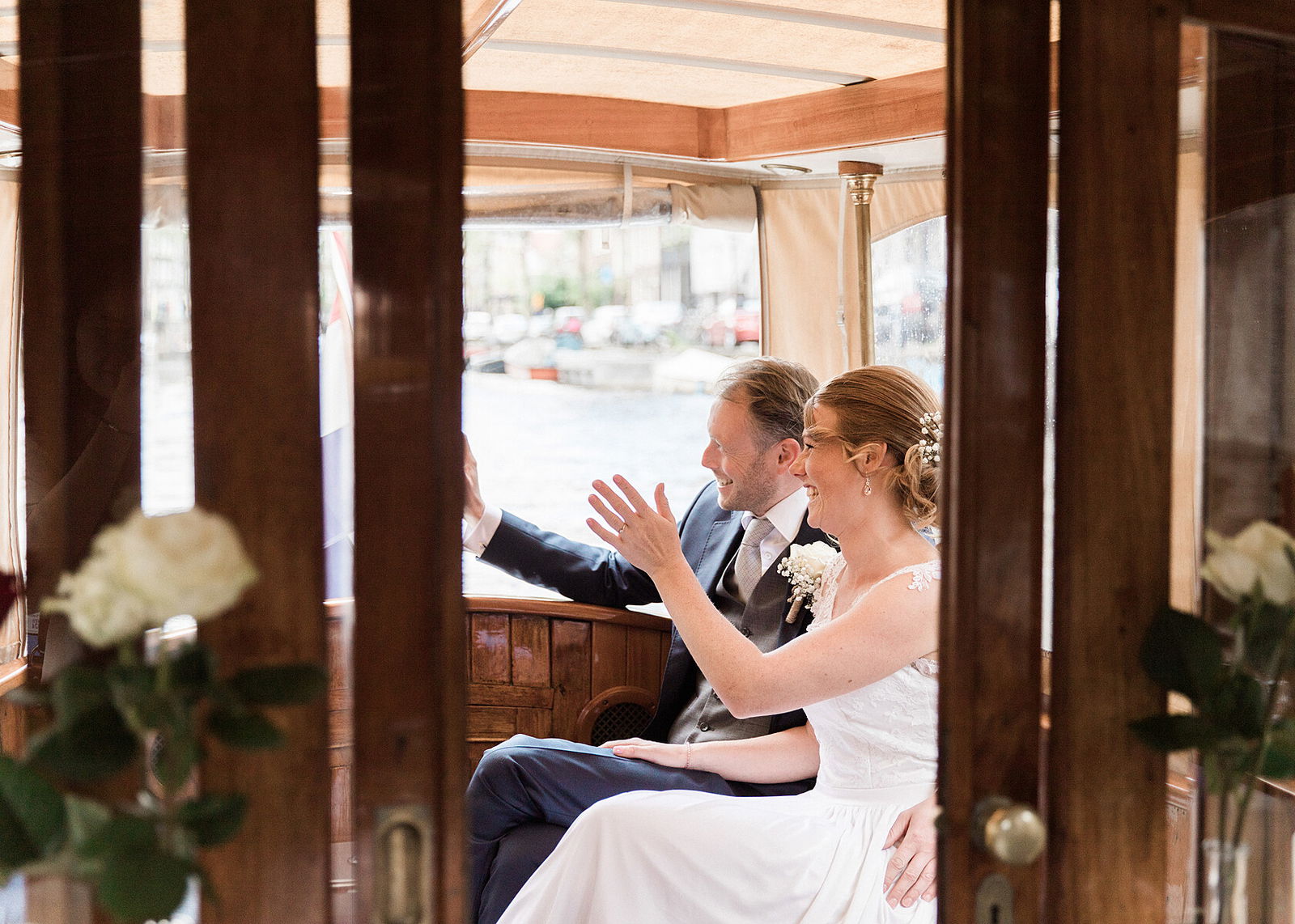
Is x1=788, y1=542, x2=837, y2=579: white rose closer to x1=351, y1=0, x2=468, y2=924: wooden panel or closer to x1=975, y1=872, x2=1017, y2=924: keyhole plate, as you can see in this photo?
x1=975, y1=872, x2=1017, y2=924: keyhole plate

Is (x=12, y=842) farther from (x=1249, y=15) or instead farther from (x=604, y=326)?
(x=604, y=326)

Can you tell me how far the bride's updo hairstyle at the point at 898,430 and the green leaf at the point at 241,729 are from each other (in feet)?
4.53

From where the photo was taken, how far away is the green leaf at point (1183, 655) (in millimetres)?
1136

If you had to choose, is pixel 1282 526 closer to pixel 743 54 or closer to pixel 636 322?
pixel 743 54

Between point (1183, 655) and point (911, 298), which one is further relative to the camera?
point (911, 298)

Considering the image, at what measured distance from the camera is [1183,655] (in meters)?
1.14

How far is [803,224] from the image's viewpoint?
3.06 m

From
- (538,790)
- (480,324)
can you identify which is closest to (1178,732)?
(538,790)

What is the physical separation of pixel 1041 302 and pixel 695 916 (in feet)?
4.12

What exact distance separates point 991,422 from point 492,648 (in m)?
1.85

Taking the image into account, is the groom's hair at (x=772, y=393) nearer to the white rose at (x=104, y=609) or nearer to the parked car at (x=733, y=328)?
the parked car at (x=733, y=328)

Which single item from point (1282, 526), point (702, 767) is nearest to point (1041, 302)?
point (1282, 526)

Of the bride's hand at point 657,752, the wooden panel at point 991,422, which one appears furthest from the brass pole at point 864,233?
the wooden panel at point 991,422

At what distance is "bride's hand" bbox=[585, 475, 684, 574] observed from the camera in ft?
6.96
